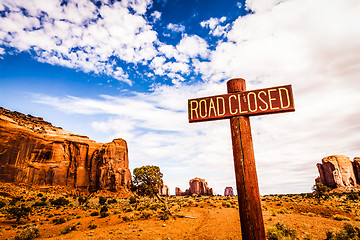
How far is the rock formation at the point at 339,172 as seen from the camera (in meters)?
76.6

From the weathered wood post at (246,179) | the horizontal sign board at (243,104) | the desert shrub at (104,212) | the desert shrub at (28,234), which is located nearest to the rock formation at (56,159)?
the desert shrub at (104,212)

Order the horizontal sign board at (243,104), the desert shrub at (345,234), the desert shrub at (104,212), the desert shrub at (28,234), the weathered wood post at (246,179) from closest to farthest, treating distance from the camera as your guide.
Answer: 1. the weathered wood post at (246,179)
2. the horizontal sign board at (243,104)
3. the desert shrub at (345,234)
4. the desert shrub at (28,234)
5. the desert shrub at (104,212)

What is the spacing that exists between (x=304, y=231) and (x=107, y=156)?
70900 millimetres

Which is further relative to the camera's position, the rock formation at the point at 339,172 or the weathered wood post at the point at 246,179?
the rock formation at the point at 339,172

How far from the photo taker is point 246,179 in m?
3.10

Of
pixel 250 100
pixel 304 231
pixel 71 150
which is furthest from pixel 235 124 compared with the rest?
pixel 71 150

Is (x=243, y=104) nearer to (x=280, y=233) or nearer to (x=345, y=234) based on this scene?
(x=280, y=233)

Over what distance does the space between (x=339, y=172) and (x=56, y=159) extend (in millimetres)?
109954

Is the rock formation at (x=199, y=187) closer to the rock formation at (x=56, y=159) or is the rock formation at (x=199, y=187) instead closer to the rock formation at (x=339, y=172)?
the rock formation at (x=56, y=159)

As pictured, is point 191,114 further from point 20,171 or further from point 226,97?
point 20,171

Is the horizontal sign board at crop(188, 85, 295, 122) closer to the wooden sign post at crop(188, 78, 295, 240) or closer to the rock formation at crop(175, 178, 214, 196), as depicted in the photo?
the wooden sign post at crop(188, 78, 295, 240)

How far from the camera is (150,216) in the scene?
691 inches

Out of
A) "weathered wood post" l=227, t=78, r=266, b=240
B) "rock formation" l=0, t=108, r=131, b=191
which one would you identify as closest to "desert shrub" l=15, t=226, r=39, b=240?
"weathered wood post" l=227, t=78, r=266, b=240

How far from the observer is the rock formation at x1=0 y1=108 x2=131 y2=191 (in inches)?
2055
